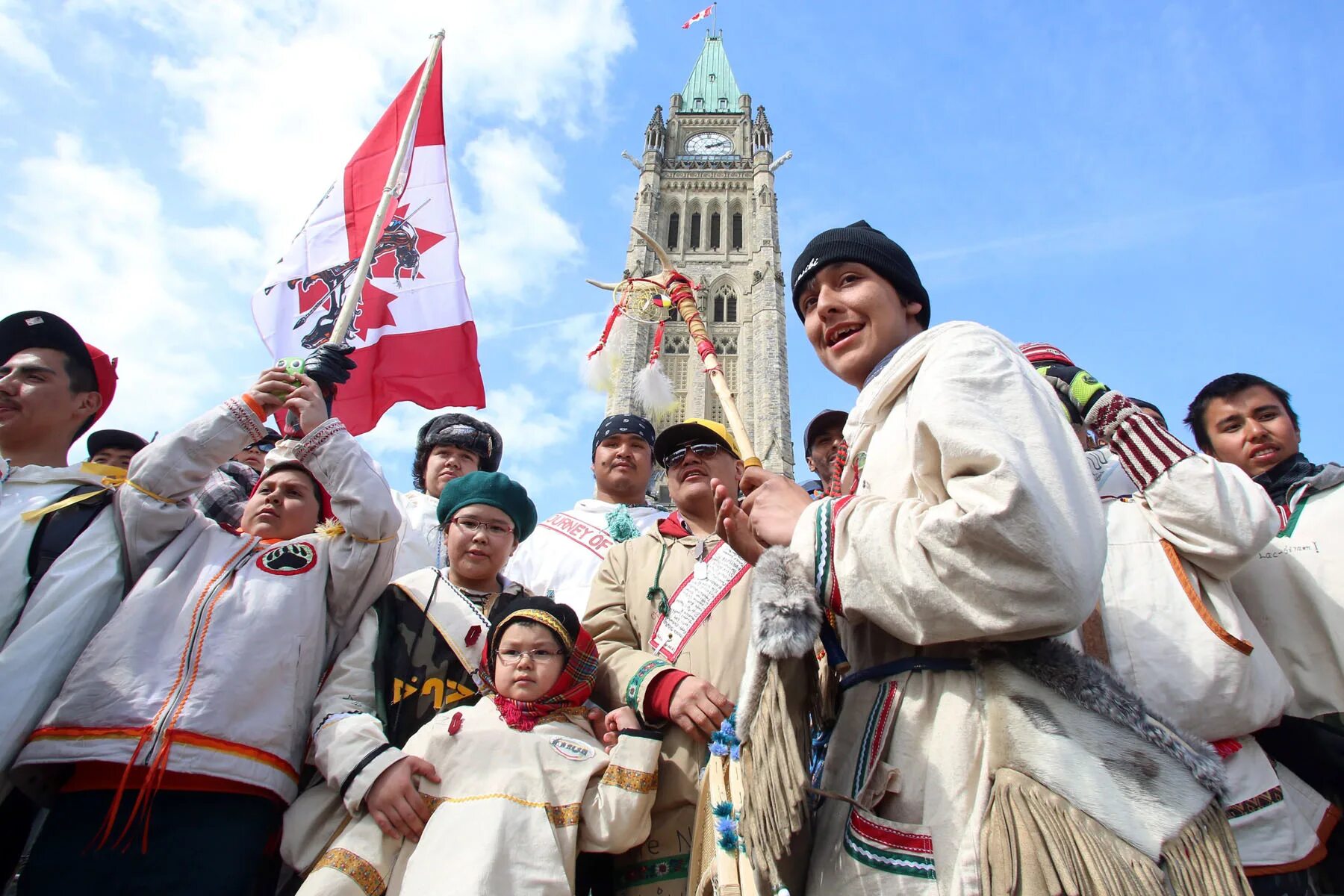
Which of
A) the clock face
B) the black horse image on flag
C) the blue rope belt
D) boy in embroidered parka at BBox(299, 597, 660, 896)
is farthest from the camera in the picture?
the clock face

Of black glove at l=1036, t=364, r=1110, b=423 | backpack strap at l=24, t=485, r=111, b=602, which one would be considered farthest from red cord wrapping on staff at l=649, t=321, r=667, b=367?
backpack strap at l=24, t=485, r=111, b=602

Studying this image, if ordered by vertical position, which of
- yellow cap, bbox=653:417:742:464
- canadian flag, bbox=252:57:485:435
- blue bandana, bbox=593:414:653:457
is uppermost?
canadian flag, bbox=252:57:485:435

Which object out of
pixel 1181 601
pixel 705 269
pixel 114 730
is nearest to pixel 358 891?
pixel 114 730

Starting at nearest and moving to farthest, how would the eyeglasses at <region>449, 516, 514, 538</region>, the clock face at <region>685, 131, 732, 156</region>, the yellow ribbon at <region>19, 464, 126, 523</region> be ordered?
the yellow ribbon at <region>19, 464, 126, 523</region>
the eyeglasses at <region>449, 516, 514, 538</region>
the clock face at <region>685, 131, 732, 156</region>

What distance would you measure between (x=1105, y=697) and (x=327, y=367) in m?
2.58

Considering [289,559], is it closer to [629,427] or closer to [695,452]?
[695,452]

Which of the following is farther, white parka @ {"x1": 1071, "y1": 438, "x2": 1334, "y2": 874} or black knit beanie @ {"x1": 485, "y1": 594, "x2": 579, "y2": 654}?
black knit beanie @ {"x1": 485, "y1": 594, "x2": 579, "y2": 654}

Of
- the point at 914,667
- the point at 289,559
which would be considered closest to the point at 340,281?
the point at 289,559

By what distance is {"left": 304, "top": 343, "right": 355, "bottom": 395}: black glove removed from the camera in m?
2.69

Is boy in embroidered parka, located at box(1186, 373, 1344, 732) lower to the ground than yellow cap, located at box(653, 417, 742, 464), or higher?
lower

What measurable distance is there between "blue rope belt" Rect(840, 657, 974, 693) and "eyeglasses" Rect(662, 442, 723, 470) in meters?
1.61

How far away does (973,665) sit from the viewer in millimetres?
1223

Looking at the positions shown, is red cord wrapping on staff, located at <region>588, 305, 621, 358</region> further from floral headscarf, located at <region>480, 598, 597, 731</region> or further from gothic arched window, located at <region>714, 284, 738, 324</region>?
gothic arched window, located at <region>714, 284, 738, 324</region>

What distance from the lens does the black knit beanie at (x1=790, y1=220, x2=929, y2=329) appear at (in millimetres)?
1671
